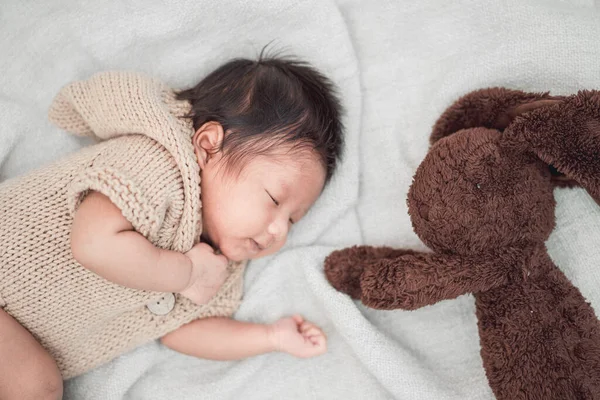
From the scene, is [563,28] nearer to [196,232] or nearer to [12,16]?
[196,232]

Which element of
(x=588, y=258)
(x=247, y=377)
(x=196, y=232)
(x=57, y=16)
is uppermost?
(x=57, y=16)

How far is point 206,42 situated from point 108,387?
0.95 metres

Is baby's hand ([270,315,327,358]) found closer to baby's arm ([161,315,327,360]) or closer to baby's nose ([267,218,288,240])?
baby's arm ([161,315,327,360])

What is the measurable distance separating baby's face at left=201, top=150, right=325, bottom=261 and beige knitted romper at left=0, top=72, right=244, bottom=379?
47 mm

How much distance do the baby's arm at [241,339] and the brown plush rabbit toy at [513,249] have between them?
12.4 inches

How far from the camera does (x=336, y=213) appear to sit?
137cm

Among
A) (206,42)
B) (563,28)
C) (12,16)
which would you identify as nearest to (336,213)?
(206,42)

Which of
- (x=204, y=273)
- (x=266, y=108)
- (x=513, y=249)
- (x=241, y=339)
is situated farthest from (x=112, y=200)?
(x=513, y=249)

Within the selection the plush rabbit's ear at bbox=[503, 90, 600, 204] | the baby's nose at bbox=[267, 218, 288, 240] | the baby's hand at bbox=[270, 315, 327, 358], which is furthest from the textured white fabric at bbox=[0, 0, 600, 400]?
the plush rabbit's ear at bbox=[503, 90, 600, 204]

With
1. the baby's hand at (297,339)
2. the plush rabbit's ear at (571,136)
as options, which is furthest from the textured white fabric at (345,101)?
the plush rabbit's ear at (571,136)

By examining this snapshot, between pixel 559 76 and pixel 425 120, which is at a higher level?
pixel 559 76

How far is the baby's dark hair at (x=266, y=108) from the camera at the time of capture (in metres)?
1.16

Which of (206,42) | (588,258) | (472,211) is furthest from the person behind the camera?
(206,42)

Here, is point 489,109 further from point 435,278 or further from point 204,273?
point 204,273
